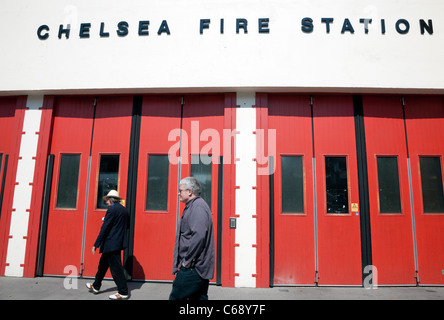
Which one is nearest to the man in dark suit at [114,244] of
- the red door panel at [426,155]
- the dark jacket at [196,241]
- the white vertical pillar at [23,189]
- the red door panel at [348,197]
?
the dark jacket at [196,241]

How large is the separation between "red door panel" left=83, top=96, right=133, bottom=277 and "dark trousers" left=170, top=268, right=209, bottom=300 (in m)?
3.88

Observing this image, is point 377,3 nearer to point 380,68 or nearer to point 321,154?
point 380,68

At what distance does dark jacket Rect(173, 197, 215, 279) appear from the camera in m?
3.05

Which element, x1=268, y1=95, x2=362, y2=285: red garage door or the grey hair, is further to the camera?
x1=268, y1=95, x2=362, y2=285: red garage door

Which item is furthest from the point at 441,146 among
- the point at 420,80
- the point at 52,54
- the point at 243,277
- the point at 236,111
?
the point at 52,54

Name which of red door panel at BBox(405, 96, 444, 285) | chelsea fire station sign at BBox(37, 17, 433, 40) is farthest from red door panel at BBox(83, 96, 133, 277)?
red door panel at BBox(405, 96, 444, 285)

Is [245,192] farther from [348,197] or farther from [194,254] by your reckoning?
[194,254]

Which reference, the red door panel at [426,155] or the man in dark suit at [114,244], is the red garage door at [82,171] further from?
the red door panel at [426,155]

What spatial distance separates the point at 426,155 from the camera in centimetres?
644

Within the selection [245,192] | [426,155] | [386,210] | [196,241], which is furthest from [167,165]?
[426,155]

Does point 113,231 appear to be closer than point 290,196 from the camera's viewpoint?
Yes

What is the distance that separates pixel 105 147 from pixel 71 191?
1.38 metres

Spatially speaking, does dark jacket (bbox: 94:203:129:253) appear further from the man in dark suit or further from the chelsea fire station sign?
the chelsea fire station sign
